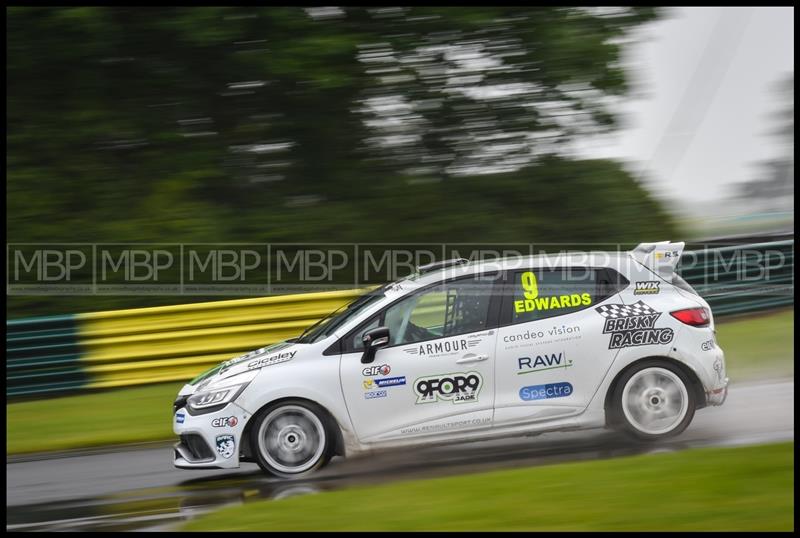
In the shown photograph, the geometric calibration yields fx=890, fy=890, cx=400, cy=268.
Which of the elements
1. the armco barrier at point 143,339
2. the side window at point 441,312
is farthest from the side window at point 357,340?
the armco barrier at point 143,339

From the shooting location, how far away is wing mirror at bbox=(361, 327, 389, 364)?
7098mm

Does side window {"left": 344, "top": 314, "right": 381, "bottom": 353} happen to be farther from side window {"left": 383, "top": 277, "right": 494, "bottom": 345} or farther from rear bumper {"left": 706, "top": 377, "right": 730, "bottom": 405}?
rear bumper {"left": 706, "top": 377, "right": 730, "bottom": 405}

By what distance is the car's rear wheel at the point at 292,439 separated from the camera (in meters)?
7.08

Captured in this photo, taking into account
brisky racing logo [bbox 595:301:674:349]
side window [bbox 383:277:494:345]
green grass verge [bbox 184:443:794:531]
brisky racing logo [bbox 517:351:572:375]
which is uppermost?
side window [bbox 383:277:494:345]

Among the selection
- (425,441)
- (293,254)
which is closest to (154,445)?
(425,441)

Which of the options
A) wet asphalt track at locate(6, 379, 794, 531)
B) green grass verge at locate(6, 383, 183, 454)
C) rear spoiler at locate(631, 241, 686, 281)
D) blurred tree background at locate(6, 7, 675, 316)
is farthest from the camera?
blurred tree background at locate(6, 7, 675, 316)

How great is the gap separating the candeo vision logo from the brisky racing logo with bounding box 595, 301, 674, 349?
0.51 metres

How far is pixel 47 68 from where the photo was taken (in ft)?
43.8

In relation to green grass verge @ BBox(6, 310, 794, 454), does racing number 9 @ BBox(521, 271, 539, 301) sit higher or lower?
higher

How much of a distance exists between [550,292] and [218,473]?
3204mm

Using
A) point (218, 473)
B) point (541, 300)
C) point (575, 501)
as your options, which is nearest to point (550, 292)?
point (541, 300)

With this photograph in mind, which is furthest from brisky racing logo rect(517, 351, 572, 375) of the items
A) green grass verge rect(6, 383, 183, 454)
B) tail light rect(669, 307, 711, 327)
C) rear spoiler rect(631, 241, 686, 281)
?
green grass verge rect(6, 383, 183, 454)

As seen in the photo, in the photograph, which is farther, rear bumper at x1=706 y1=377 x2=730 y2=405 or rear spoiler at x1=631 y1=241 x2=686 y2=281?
rear spoiler at x1=631 y1=241 x2=686 y2=281

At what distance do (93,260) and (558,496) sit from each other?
9.22 m
